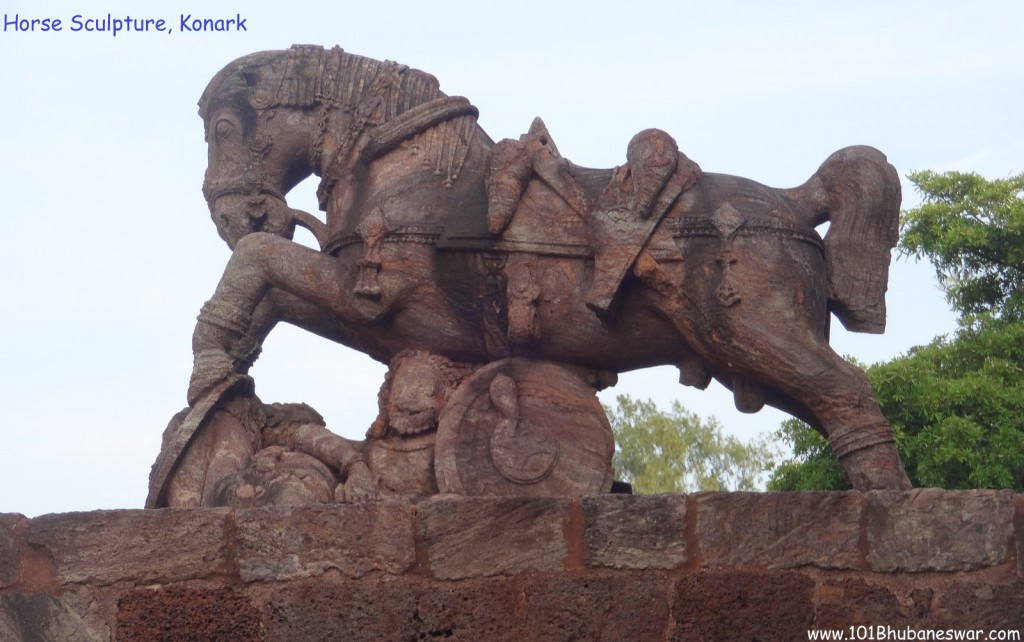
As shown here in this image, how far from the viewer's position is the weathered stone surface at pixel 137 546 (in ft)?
21.5

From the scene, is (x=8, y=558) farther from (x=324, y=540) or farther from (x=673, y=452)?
(x=673, y=452)

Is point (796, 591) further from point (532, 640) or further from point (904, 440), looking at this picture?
point (904, 440)

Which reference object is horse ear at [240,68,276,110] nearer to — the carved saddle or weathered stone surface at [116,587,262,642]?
the carved saddle

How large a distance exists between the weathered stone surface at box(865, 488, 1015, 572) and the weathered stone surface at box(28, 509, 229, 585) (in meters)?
2.50

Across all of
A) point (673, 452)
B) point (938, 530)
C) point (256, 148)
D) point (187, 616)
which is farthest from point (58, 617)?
point (673, 452)

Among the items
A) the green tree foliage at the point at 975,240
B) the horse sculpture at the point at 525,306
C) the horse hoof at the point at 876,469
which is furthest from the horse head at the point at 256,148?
the green tree foliage at the point at 975,240

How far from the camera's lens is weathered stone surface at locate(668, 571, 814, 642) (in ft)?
21.0

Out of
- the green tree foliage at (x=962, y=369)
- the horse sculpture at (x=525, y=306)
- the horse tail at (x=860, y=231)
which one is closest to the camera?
the horse sculpture at (x=525, y=306)

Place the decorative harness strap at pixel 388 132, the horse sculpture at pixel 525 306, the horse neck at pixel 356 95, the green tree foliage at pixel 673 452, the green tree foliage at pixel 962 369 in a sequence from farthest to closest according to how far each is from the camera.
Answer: the green tree foliage at pixel 673 452 < the green tree foliage at pixel 962 369 < the horse neck at pixel 356 95 < the decorative harness strap at pixel 388 132 < the horse sculpture at pixel 525 306

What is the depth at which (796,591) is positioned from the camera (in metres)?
6.41

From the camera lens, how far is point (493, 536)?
6516 mm

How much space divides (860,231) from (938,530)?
1.38 m

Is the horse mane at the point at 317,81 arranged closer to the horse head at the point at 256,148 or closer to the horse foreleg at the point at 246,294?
the horse head at the point at 256,148

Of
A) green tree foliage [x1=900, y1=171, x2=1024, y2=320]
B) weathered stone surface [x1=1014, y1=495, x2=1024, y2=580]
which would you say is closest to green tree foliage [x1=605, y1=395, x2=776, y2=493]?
green tree foliage [x1=900, y1=171, x2=1024, y2=320]
